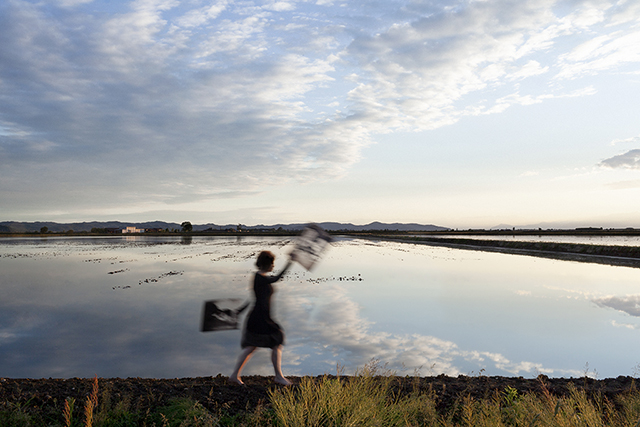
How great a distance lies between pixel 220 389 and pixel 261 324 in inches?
44.1

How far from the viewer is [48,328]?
9977 mm

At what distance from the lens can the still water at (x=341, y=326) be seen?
7.39 m

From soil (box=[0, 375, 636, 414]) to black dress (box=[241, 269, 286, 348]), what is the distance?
657 millimetres

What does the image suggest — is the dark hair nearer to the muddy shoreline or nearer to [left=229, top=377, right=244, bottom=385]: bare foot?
[left=229, top=377, right=244, bottom=385]: bare foot

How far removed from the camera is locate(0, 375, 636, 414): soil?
5098 millimetres

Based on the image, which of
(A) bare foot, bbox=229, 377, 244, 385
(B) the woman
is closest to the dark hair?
(B) the woman

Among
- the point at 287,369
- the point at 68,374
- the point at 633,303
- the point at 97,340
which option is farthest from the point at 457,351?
the point at 633,303

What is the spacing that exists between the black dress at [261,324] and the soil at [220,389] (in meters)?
0.66

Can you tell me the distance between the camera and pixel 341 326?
1002 cm

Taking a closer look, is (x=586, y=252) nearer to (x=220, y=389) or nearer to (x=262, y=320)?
(x=262, y=320)

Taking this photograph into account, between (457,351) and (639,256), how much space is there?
31.2 m

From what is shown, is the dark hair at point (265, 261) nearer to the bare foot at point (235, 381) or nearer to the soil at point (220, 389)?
the soil at point (220, 389)

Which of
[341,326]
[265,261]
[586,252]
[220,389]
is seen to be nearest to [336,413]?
[220,389]

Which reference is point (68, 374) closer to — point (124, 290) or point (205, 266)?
point (124, 290)
